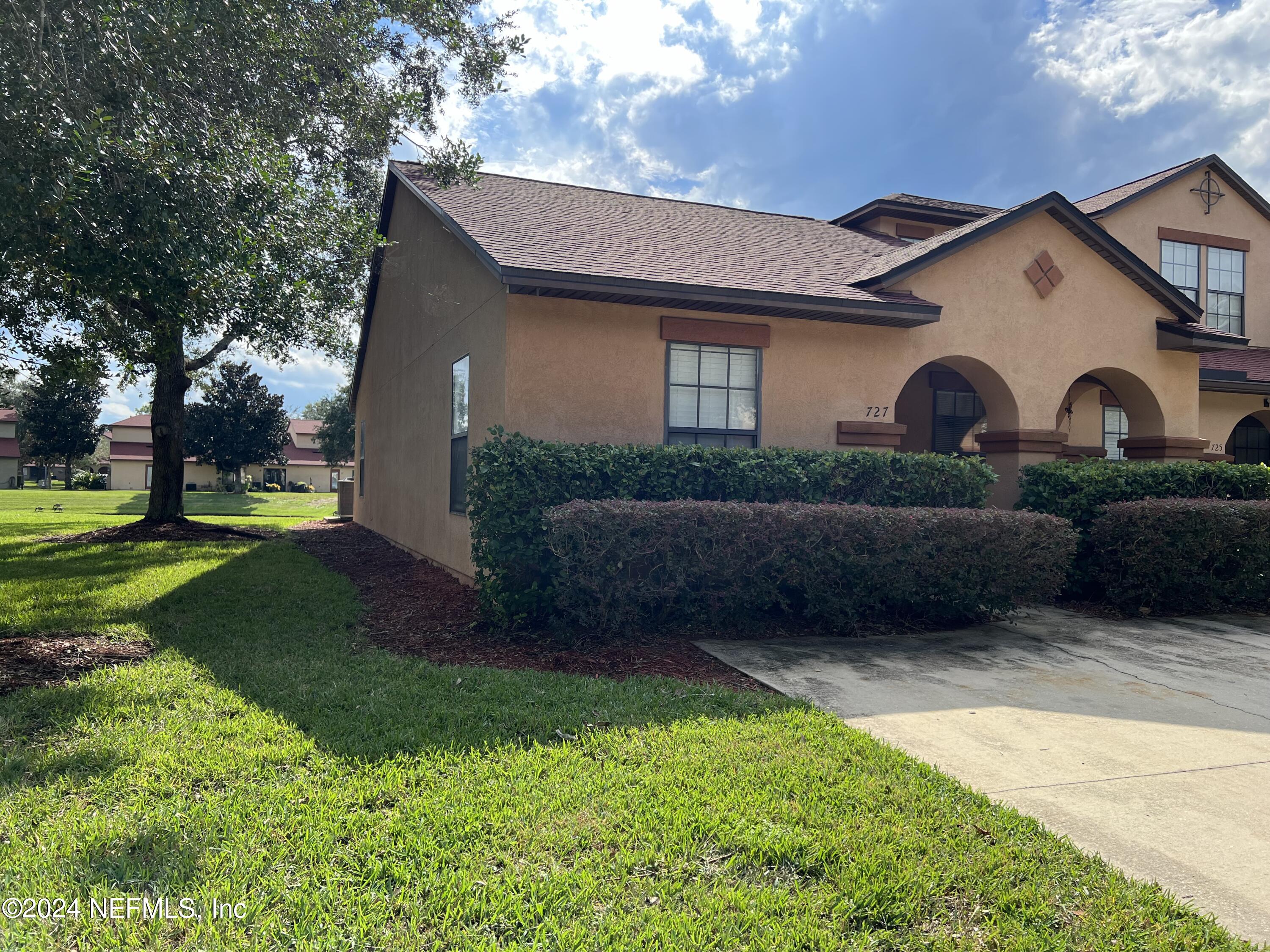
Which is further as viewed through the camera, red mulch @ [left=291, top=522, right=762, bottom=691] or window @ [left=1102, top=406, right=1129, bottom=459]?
window @ [left=1102, top=406, right=1129, bottom=459]

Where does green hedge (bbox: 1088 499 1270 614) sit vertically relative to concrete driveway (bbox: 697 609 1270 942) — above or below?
above

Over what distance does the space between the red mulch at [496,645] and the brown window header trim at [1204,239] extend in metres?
14.6

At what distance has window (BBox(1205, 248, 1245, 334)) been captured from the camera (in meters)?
15.7

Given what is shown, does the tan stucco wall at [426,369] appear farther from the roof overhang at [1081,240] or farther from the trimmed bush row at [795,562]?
the roof overhang at [1081,240]

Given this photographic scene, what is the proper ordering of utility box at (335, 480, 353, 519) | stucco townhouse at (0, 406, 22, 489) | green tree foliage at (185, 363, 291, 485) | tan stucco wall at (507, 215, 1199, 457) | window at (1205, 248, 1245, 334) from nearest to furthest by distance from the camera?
tan stucco wall at (507, 215, 1199, 457) → window at (1205, 248, 1245, 334) → utility box at (335, 480, 353, 519) → green tree foliage at (185, 363, 291, 485) → stucco townhouse at (0, 406, 22, 489)

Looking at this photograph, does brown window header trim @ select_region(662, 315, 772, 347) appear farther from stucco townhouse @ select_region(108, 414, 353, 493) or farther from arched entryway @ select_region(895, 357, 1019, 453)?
stucco townhouse @ select_region(108, 414, 353, 493)

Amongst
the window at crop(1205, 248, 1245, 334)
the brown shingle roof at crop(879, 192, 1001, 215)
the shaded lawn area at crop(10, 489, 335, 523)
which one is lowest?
the shaded lawn area at crop(10, 489, 335, 523)

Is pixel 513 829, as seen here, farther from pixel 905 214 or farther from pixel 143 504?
pixel 143 504

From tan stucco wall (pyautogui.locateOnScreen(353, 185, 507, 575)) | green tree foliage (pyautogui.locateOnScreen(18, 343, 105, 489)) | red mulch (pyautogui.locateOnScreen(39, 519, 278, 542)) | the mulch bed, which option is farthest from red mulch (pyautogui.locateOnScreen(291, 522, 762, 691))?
green tree foliage (pyautogui.locateOnScreen(18, 343, 105, 489))

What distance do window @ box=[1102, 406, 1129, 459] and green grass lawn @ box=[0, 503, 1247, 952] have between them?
12.4 meters

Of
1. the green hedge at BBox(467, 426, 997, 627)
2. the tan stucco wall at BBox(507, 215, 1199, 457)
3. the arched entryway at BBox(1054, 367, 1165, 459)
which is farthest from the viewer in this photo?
the arched entryway at BBox(1054, 367, 1165, 459)

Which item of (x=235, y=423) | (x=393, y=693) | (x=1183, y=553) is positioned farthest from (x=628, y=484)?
(x=235, y=423)

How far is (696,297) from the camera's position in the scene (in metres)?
8.77

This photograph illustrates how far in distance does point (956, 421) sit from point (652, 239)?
7254 mm
